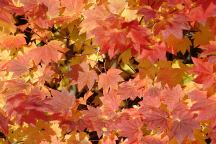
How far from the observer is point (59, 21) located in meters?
2.28

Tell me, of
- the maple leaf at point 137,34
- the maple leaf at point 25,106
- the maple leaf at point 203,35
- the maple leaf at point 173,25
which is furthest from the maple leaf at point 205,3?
the maple leaf at point 25,106

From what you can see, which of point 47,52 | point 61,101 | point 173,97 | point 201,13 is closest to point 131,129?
point 173,97

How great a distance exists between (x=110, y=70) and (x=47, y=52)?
1.29ft

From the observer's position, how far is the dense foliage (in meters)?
2.04

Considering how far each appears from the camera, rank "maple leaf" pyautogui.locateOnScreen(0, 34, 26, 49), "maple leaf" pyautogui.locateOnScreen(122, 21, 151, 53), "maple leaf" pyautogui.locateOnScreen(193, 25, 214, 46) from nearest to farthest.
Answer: "maple leaf" pyautogui.locateOnScreen(122, 21, 151, 53) → "maple leaf" pyautogui.locateOnScreen(193, 25, 214, 46) → "maple leaf" pyautogui.locateOnScreen(0, 34, 26, 49)

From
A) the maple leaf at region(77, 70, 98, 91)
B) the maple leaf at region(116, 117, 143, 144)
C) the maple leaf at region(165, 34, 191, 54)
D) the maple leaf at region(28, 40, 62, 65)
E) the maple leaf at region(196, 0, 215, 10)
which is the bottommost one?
the maple leaf at region(116, 117, 143, 144)

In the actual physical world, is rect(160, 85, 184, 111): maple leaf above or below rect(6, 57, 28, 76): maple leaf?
below

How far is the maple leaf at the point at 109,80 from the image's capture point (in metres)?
2.30

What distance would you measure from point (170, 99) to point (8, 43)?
1066 millimetres

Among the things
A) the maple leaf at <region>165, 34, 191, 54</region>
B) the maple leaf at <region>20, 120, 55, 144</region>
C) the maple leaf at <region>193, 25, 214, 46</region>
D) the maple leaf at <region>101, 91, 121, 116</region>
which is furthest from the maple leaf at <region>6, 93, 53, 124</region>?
the maple leaf at <region>193, 25, 214, 46</region>

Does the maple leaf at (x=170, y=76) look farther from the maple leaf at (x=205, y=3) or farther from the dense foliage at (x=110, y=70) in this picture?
the maple leaf at (x=205, y=3)

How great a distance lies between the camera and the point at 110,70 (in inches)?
90.7

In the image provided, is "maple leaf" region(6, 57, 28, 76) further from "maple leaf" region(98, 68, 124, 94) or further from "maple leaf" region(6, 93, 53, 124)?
"maple leaf" region(98, 68, 124, 94)

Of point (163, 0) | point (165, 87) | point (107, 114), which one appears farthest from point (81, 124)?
point (163, 0)
